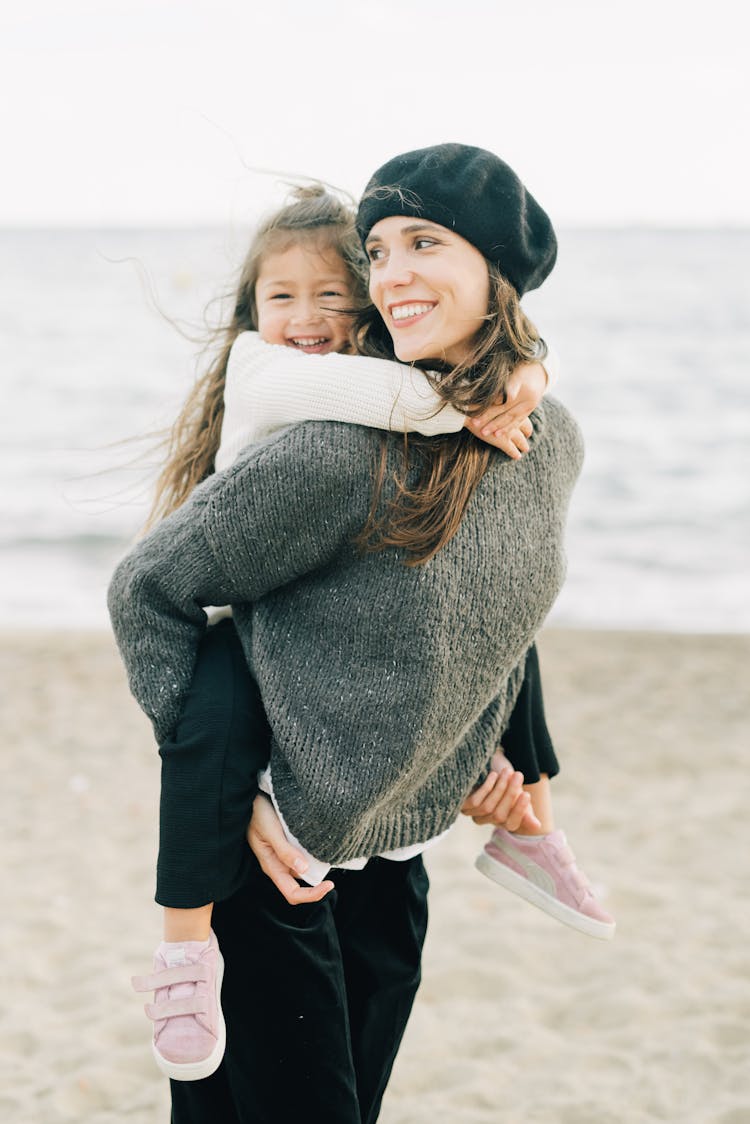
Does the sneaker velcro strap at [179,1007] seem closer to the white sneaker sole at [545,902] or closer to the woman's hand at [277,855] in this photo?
the woman's hand at [277,855]

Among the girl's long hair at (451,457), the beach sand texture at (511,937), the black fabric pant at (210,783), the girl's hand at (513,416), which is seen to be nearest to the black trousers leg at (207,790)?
the black fabric pant at (210,783)

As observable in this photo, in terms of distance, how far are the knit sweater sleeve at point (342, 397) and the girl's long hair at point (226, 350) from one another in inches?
10.3

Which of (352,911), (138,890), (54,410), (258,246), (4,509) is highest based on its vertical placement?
(258,246)

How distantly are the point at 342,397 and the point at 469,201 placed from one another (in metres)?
0.36

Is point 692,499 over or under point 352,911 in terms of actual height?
under

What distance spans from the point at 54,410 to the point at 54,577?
7535 millimetres

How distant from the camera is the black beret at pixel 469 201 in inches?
70.1

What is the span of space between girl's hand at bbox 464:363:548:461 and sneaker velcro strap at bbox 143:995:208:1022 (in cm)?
96

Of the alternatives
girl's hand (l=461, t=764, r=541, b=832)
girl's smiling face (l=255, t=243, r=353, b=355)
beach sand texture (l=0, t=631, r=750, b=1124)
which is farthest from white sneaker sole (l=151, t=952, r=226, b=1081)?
beach sand texture (l=0, t=631, r=750, b=1124)

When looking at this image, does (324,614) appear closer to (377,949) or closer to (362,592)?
(362,592)

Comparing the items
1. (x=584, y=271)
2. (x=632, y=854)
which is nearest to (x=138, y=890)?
(x=632, y=854)

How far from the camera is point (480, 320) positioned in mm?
1829

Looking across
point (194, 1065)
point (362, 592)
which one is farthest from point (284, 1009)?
point (362, 592)

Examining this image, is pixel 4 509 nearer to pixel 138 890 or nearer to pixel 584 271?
pixel 138 890
